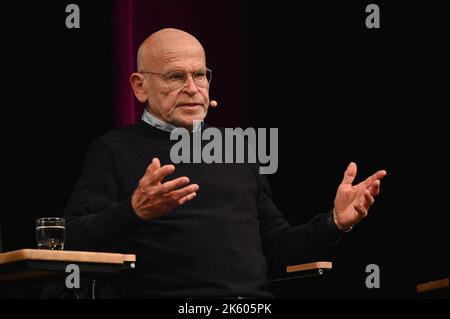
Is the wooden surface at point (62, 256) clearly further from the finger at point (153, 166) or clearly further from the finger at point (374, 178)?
the finger at point (374, 178)

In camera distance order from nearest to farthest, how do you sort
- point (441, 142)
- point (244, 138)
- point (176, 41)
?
1. point (176, 41)
2. point (244, 138)
3. point (441, 142)

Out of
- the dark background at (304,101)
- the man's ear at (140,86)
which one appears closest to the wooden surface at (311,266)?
the dark background at (304,101)

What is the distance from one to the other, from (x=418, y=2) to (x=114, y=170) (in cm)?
150

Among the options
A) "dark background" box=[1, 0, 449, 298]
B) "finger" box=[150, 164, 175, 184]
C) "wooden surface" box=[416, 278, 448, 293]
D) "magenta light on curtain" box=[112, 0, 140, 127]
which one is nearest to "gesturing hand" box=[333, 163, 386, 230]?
"wooden surface" box=[416, 278, 448, 293]

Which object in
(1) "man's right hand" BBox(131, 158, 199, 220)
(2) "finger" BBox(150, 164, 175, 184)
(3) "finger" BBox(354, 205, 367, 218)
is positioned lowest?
(3) "finger" BBox(354, 205, 367, 218)

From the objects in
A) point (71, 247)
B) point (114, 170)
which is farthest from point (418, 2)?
point (71, 247)

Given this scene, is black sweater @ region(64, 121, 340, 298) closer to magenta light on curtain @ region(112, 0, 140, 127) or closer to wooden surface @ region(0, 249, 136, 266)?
wooden surface @ region(0, 249, 136, 266)

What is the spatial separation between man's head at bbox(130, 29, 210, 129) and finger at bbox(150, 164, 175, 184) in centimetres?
63

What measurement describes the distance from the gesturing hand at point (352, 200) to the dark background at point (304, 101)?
1.74 ft

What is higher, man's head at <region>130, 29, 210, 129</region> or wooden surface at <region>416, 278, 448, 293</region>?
man's head at <region>130, 29, 210, 129</region>

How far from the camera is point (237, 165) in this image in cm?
329

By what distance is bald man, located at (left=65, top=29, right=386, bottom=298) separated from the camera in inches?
115

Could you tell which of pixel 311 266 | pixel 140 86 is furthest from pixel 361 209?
pixel 140 86

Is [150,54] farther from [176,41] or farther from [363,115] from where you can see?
[363,115]
